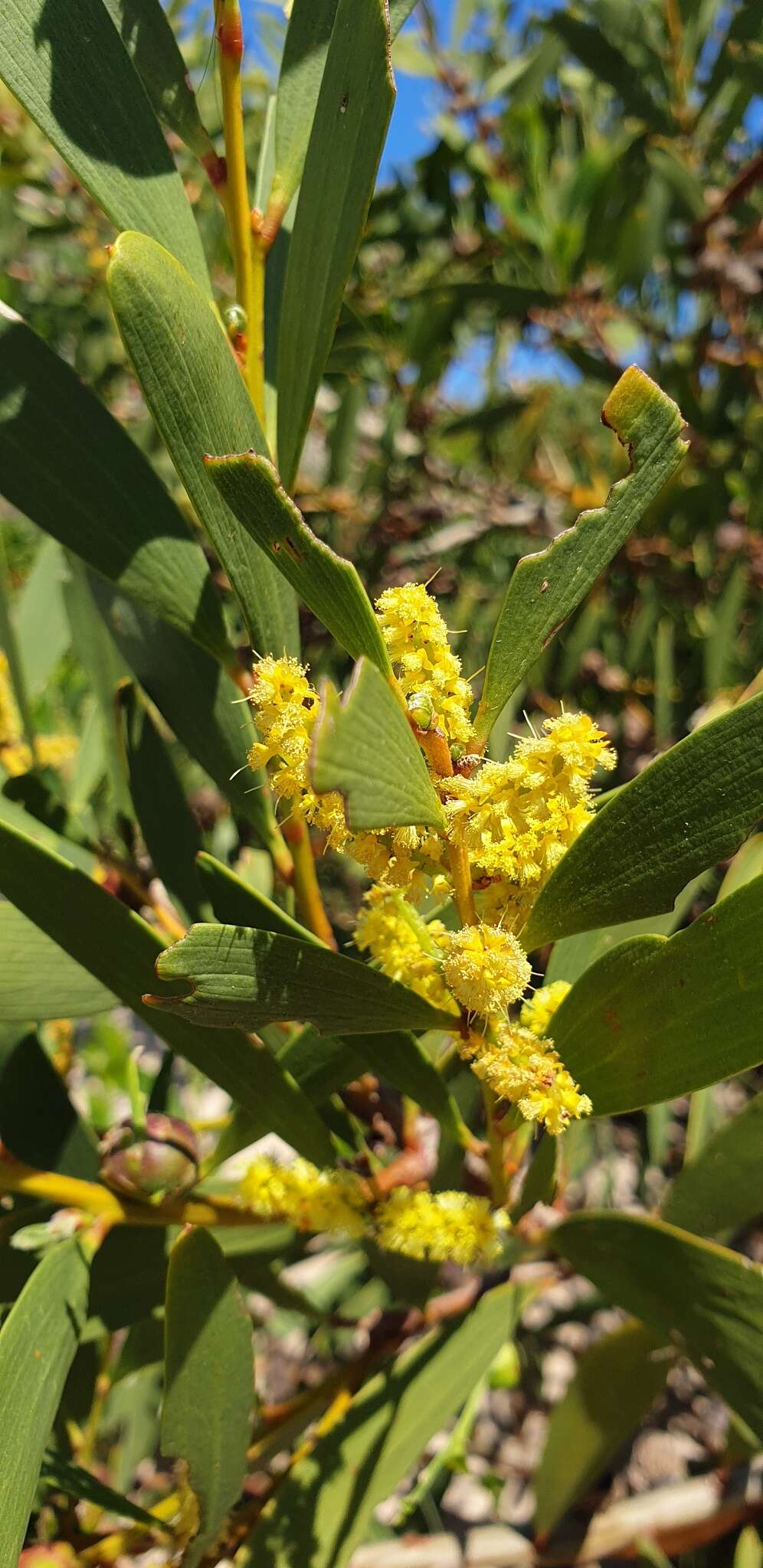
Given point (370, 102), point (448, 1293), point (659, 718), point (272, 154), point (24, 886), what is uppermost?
point (272, 154)

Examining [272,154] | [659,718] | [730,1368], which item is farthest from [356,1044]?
[659,718]

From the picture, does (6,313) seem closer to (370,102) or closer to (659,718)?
(370,102)

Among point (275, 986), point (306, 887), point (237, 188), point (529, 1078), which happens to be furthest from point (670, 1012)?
point (237, 188)

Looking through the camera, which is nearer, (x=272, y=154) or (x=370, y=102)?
(x=370, y=102)

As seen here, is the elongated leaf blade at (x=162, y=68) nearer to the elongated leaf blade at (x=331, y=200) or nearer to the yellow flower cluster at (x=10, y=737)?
the elongated leaf blade at (x=331, y=200)

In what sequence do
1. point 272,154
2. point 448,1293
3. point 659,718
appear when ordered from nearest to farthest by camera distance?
point 272,154, point 448,1293, point 659,718

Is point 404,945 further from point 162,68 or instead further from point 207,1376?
point 162,68

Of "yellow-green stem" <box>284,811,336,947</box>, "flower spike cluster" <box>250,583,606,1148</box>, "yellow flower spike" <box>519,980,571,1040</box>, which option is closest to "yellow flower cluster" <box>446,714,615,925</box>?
"flower spike cluster" <box>250,583,606,1148</box>

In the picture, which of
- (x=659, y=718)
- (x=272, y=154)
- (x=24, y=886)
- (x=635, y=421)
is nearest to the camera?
(x=635, y=421)
